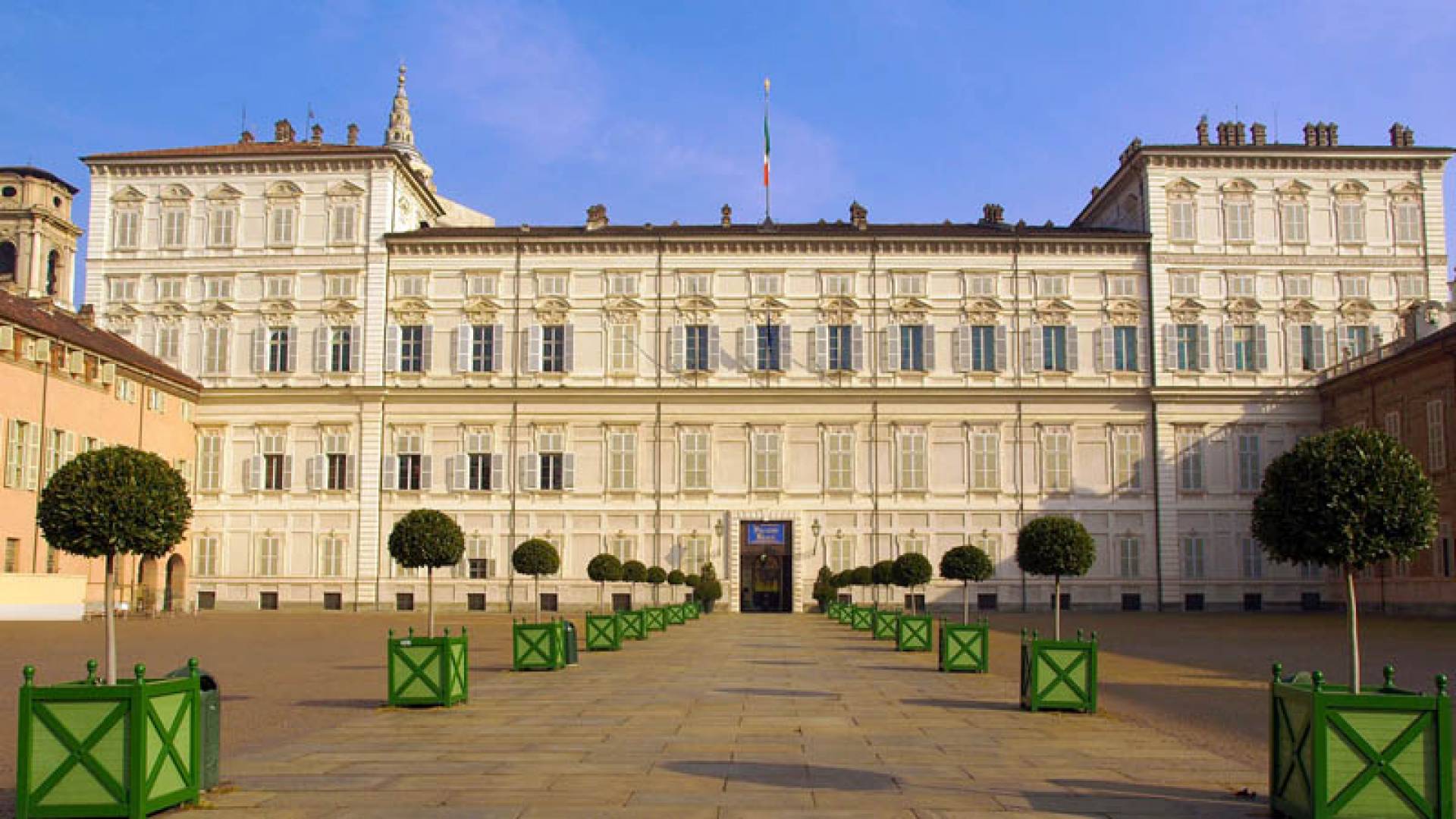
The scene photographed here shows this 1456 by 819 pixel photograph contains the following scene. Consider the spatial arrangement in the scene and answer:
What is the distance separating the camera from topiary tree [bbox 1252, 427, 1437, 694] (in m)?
13.0

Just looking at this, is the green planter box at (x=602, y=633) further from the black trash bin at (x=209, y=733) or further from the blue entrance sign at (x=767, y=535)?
the blue entrance sign at (x=767, y=535)

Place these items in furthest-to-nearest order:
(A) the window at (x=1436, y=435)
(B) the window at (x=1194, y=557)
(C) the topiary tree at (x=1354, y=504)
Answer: (B) the window at (x=1194, y=557) < (A) the window at (x=1436, y=435) < (C) the topiary tree at (x=1354, y=504)

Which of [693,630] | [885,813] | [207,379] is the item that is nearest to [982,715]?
[885,813]

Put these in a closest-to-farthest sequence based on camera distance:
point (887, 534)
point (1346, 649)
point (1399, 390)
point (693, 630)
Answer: point (1346, 649), point (693, 630), point (1399, 390), point (887, 534)

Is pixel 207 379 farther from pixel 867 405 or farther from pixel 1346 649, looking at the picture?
pixel 1346 649

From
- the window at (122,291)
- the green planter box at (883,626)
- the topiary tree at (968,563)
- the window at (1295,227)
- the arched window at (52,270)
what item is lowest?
the green planter box at (883,626)

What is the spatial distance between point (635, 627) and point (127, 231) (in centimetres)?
3620

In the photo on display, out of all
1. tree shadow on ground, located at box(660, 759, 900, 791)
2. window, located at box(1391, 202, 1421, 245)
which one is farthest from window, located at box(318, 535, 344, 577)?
window, located at box(1391, 202, 1421, 245)

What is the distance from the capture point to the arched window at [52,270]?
270 feet

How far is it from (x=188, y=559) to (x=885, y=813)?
172 ft

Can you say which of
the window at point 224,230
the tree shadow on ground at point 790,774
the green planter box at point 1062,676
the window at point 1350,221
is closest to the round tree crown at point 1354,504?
the green planter box at point 1062,676

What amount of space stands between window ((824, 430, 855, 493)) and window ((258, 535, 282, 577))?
23.7m

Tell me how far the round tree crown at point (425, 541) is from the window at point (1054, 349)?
37.6 metres

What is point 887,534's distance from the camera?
2189 inches
